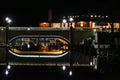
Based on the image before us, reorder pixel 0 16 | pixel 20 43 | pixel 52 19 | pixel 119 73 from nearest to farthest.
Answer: pixel 119 73, pixel 20 43, pixel 52 19, pixel 0 16

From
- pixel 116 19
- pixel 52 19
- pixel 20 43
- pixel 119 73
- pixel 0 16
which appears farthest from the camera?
pixel 0 16

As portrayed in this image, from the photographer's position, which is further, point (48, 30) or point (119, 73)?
point (48, 30)

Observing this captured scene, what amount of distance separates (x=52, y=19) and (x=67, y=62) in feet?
82.1

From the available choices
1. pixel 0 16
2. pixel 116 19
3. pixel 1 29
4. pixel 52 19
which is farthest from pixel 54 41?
pixel 0 16

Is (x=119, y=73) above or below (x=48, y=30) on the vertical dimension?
below

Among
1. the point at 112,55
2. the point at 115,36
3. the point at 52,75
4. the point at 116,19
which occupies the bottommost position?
the point at 52,75

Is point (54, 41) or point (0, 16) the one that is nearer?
point (54, 41)

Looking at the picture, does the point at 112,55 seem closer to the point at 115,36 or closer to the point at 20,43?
the point at 115,36

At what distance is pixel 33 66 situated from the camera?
1658 cm

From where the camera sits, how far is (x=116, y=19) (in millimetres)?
30516

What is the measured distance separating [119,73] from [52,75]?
325cm

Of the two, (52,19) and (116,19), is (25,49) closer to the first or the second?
(116,19)

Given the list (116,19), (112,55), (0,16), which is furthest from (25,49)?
(0,16)

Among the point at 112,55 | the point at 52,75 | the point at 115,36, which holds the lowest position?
the point at 52,75
